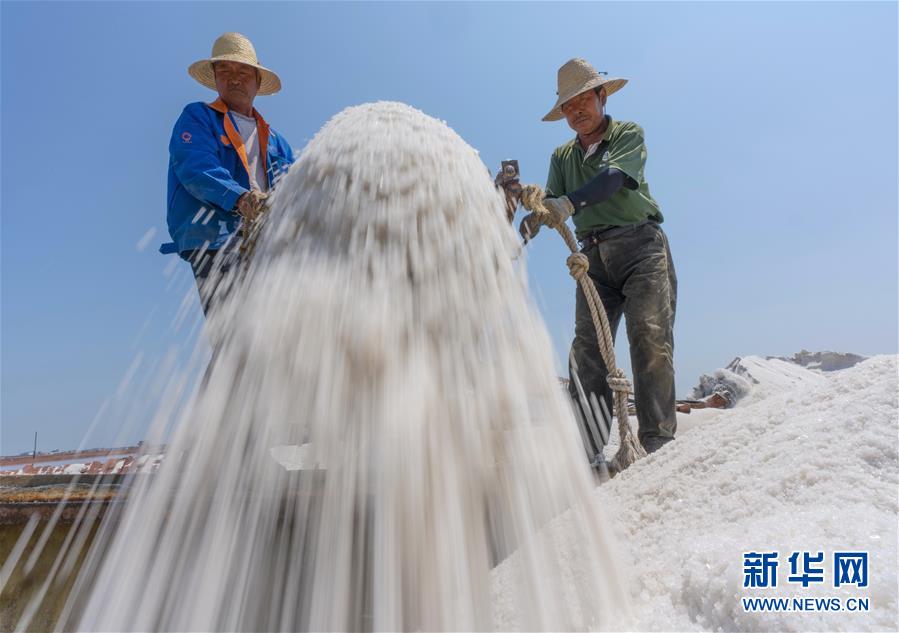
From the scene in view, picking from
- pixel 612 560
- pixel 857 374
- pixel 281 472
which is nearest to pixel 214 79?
pixel 281 472

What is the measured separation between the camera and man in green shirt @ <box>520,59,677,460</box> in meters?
2.03

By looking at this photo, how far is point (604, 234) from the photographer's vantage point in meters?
2.28

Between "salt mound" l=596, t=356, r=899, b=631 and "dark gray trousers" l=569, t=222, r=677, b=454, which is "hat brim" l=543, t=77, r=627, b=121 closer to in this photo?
"dark gray trousers" l=569, t=222, r=677, b=454

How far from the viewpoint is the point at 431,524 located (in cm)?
92

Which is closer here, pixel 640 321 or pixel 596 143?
pixel 640 321

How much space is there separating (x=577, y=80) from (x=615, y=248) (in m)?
0.75

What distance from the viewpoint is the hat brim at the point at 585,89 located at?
217cm

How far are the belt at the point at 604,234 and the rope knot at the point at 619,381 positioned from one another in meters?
0.74

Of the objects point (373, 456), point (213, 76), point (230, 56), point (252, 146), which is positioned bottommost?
point (373, 456)

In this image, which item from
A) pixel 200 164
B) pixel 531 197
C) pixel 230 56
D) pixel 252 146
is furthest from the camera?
pixel 252 146

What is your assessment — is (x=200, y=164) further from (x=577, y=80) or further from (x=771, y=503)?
(x=771, y=503)

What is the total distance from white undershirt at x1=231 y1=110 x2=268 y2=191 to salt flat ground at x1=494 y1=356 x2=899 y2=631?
1698 mm

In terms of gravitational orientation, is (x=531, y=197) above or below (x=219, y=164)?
below

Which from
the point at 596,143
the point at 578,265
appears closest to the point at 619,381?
the point at 578,265
